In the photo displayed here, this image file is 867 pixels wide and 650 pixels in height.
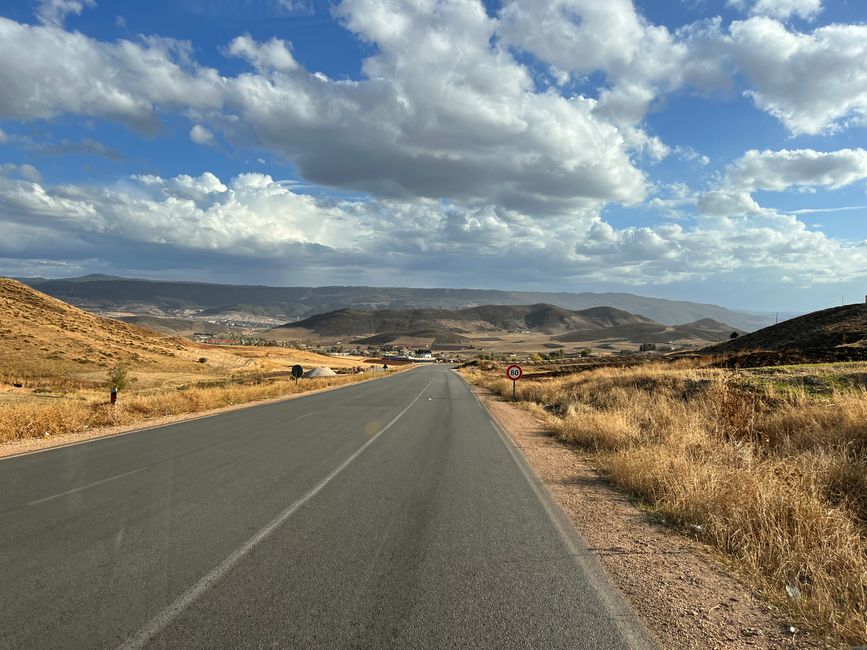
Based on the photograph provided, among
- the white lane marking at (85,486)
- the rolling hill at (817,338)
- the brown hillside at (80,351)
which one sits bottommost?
the brown hillside at (80,351)

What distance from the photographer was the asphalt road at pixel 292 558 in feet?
12.8

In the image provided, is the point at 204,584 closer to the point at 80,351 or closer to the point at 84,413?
the point at 84,413

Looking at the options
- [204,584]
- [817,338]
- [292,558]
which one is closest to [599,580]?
[292,558]

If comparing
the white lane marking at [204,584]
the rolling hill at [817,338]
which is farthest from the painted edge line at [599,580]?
the rolling hill at [817,338]

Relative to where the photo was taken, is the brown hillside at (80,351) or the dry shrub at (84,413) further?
the brown hillside at (80,351)

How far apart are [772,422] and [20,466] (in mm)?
14788

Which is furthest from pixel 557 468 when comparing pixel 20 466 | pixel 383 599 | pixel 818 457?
pixel 20 466

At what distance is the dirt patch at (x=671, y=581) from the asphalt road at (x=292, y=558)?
0.82 ft

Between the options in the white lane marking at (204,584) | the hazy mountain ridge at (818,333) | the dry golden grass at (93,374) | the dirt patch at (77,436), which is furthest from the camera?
the hazy mountain ridge at (818,333)

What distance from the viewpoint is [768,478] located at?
7.07m

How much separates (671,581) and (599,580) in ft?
2.25

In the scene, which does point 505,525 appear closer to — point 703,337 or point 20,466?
point 20,466

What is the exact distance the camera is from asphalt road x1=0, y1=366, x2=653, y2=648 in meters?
3.90

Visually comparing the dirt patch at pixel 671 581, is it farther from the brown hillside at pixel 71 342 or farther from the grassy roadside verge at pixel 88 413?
the brown hillside at pixel 71 342
